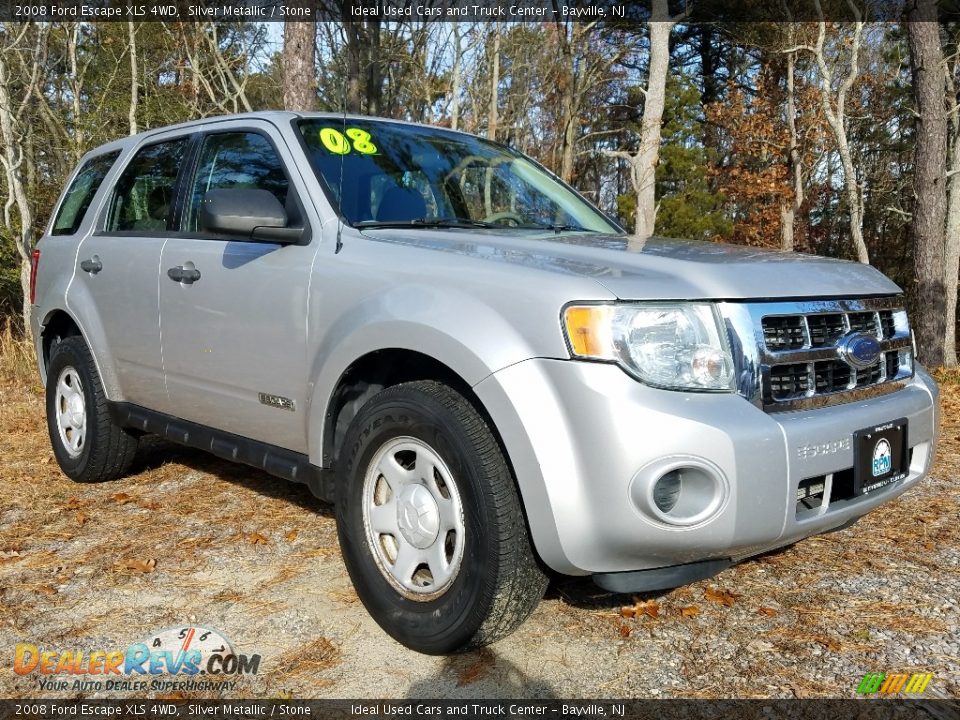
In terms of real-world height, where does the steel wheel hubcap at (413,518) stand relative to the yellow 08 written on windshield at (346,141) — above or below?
below

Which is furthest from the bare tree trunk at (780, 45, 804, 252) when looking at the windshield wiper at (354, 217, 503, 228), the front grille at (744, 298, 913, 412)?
the front grille at (744, 298, 913, 412)

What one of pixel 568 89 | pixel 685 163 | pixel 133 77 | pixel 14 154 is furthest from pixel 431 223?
pixel 685 163

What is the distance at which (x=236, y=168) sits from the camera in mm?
3725

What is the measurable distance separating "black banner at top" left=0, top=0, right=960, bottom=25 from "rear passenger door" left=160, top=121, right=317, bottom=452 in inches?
408

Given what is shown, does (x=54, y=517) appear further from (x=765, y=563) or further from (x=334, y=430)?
(x=765, y=563)

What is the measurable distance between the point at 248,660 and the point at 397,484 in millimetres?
750

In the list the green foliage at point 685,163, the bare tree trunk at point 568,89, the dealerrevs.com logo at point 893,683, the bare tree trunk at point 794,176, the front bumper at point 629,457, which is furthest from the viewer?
the green foliage at point 685,163

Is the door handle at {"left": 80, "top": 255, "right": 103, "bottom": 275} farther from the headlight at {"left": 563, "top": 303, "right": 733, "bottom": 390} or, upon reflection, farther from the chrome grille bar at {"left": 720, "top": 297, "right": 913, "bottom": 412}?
the chrome grille bar at {"left": 720, "top": 297, "right": 913, "bottom": 412}

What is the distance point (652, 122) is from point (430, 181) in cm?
900

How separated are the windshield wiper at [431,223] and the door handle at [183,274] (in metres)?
0.93

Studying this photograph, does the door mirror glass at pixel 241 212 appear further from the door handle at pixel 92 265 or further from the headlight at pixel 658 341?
the door handle at pixel 92 265

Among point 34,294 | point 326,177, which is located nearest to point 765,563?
point 326,177

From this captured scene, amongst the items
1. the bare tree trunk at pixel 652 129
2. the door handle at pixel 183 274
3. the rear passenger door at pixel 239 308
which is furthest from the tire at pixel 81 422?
the bare tree trunk at pixel 652 129

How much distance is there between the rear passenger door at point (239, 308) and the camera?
124 inches
